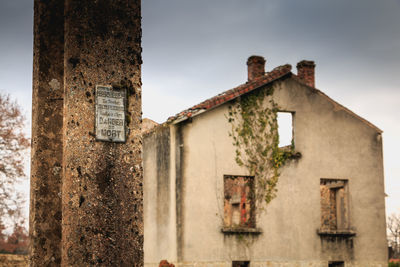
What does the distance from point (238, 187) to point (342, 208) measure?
8538mm

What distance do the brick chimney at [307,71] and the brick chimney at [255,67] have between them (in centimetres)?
145

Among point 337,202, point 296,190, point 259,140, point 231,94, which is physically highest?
point 231,94

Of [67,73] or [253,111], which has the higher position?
[253,111]

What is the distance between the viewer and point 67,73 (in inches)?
160

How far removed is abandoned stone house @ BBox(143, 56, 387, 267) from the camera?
50.8ft

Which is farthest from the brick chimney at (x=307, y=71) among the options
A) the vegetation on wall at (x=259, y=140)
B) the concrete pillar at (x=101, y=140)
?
the concrete pillar at (x=101, y=140)

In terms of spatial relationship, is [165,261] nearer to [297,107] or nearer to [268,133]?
[268,133]

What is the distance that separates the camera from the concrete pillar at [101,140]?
3.94m

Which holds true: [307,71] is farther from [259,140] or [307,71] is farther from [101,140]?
[101,140]

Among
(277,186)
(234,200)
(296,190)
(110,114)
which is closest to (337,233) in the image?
(296,190)

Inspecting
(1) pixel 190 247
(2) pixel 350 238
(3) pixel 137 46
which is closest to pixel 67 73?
(3) pixel 137 46

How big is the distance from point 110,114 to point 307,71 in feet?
50.8

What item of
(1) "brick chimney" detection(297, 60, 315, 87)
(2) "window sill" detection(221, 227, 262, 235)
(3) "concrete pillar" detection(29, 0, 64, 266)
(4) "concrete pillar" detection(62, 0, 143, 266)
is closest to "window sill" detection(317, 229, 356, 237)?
(2) "window sill" detection(221, 227, 262, 235)

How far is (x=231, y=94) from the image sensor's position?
53.7ft
